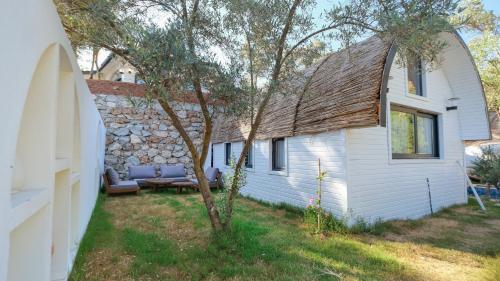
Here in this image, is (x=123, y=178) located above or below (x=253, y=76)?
below

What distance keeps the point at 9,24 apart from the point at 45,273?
6.25 ft

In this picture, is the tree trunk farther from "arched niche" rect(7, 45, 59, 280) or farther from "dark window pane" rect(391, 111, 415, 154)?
"dark window pane" rect(391, 111, 415, 154)

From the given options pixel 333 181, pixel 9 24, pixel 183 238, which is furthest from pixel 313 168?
pixel 9 24

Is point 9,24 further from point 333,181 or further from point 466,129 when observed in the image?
point 466,129

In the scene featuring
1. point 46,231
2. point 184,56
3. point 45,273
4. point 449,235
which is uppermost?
point 184,56

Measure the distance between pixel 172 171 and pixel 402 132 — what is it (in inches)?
349

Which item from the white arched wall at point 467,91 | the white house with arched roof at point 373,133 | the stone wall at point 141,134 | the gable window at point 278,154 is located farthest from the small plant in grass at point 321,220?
the stone wall at point 141,134

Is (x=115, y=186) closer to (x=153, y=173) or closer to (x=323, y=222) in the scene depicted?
(x=153, y=173)

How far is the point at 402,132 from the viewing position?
7.09m

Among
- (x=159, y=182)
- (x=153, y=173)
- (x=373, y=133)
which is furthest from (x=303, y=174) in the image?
(x=153, y=173)

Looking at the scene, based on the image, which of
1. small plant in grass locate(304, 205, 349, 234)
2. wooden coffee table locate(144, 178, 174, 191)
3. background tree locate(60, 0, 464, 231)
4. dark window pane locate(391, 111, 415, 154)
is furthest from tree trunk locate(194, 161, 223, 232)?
wooden coffee table locate(144, 178, 174, 191)

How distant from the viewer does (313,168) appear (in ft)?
21.8

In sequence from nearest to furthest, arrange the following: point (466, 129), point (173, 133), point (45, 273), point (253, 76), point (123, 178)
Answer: point (45, 273), point (253, 76), point (466, 129), point (123, 178), point (173, 133)

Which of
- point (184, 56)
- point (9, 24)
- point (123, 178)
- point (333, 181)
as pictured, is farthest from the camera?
point (123, 178)
